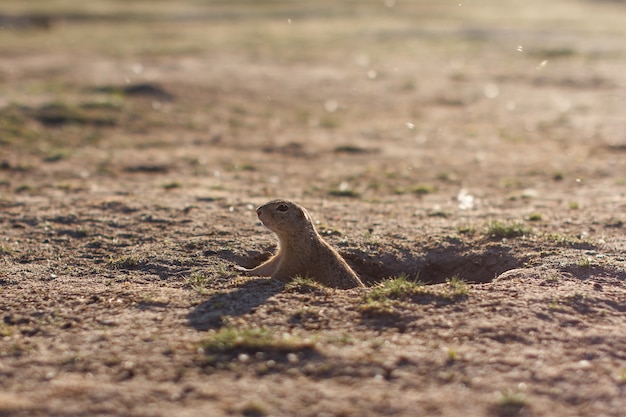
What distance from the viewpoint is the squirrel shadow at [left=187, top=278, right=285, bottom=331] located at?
5254 mm

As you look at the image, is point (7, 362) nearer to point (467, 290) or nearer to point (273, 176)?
point (467, 290)

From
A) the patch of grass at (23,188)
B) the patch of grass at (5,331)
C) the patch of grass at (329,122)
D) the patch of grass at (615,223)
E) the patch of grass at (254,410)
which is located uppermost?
the patch of grass at (329,122)

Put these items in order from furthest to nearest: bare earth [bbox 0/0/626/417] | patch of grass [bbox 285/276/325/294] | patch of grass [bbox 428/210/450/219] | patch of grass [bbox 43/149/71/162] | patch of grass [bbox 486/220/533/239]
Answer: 1. patch of grass [bbox 43/149/71/162]
2. patch of grass [bbox 428/210/450/219]
3. patch of grass [bbox 486/220/533/239]
4. patch of grass [bbox 285/276/325/294]
5. bare earth [bbox 0/0/626/417]

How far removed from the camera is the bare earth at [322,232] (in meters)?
4.41

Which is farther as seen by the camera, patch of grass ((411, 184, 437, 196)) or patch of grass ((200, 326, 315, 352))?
patch of grass ((411, 184, 437, 196))

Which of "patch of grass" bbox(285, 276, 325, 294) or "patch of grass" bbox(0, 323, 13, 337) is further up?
"patch of grass" bbox(285, 276, 325, 294)

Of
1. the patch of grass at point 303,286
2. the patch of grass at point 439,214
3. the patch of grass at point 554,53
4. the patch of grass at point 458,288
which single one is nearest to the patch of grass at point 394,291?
the patch of grass at point 458,288

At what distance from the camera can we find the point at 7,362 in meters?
4.69

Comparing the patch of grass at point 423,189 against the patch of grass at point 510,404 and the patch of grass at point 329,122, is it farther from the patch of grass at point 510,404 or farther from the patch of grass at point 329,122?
the patch of grass at point 510,404

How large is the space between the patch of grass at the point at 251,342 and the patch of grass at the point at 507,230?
10.2 ft

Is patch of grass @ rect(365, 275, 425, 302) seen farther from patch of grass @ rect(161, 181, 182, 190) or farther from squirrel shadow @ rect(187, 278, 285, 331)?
patch of grass @ rect(161, 181, 182, 190)

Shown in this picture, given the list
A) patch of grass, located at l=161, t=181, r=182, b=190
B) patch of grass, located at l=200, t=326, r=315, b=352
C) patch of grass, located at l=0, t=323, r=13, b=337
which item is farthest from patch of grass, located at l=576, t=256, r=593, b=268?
patch of grass, located at l=161, t=181, r=182, b=190

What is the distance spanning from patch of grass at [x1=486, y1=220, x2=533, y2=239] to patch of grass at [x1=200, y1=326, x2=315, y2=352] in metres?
3.10

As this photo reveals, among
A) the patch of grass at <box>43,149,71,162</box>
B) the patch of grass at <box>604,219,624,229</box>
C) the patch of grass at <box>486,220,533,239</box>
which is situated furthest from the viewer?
the patch of grass at <box>43,149,71,162</box>
